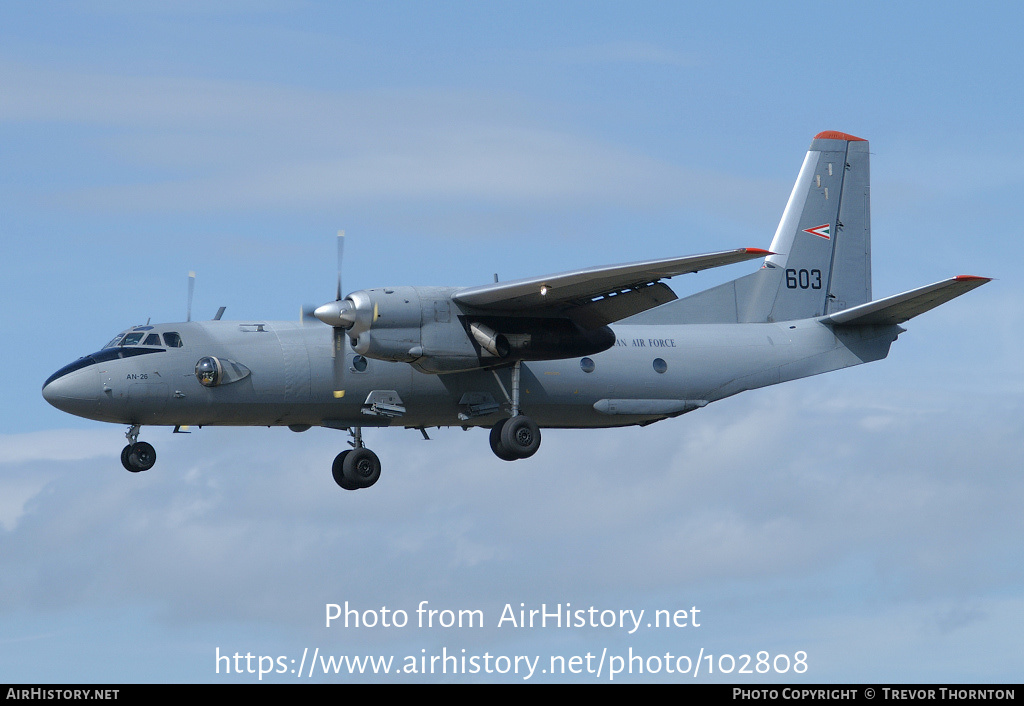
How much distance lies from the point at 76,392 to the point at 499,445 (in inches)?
290

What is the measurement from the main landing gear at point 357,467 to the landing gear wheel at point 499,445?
2.60 metres

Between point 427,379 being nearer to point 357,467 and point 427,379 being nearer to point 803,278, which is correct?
point 357,467

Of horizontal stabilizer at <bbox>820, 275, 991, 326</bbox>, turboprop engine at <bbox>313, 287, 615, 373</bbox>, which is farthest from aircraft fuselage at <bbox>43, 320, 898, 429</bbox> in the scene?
turboprop engine at <bbox>313, 287, 615, 373</bbox>

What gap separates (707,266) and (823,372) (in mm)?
7327

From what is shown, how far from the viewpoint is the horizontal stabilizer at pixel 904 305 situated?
25.5m

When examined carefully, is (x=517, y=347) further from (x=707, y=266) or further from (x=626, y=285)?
(x=707, y=266)

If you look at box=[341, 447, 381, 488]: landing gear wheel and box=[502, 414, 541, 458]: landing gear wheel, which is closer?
box=[502, 414, 541, 458]: landing gear wheel

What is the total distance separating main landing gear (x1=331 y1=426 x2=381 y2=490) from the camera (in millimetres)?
26734

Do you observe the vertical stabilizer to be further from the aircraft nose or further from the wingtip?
the aircraft nose

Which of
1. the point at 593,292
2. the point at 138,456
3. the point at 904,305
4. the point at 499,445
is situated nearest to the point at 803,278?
the point at 904,305

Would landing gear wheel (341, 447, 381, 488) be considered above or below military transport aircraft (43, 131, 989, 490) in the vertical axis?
below

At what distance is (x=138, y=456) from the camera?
24.1 m

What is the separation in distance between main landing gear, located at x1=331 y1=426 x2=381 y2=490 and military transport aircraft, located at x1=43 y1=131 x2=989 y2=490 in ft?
0.10

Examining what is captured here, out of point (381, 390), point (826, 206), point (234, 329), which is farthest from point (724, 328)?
point (234, 329)
